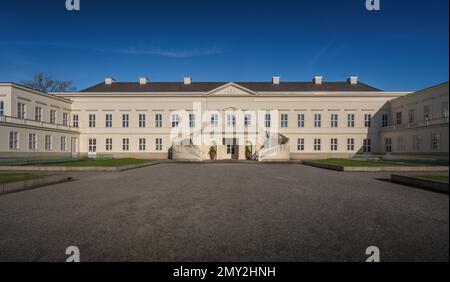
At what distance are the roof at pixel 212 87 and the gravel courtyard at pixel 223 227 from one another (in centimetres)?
3413

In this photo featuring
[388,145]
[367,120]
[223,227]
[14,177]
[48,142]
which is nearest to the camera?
[223,227]

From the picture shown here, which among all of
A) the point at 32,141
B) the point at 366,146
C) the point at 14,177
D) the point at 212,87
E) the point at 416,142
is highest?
the point at 212,87

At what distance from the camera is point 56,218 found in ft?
19.2

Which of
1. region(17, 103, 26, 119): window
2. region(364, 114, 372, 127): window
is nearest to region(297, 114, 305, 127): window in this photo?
region(364, 114, 372, 127): window

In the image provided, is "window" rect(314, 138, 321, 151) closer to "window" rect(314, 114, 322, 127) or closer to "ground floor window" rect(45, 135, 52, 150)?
"window" rect(314, 114, 322, 127)

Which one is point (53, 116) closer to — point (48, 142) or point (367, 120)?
point (48, 142)

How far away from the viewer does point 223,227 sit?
514 cm

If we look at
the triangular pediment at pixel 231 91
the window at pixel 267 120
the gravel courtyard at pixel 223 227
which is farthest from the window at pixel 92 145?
the gravel courtyard at pixel 223 227

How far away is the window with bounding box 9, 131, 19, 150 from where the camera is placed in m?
26.1

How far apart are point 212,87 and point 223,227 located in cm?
3900

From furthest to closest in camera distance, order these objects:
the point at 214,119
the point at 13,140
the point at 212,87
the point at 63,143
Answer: the point at 212,87 → the point at 214,119 → the point at 63,143 → the point at 13,140

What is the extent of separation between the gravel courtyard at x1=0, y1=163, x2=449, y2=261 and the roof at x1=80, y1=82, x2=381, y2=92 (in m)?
34.1

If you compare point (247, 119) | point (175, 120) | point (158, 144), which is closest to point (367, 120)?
point (247, 119)

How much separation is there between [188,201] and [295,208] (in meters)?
3.24
